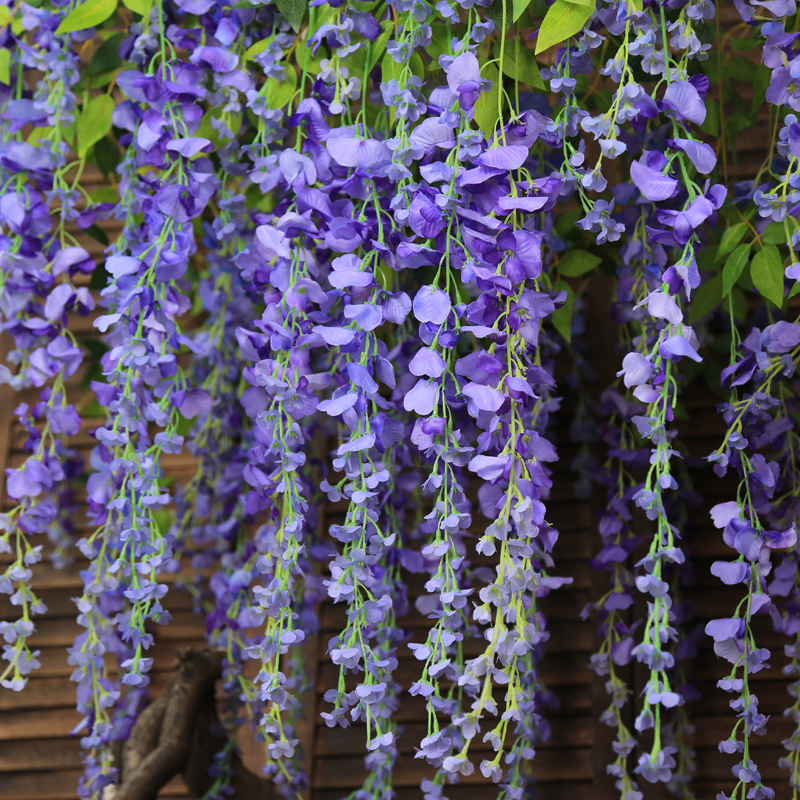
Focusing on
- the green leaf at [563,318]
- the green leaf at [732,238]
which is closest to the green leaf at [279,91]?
the green leaf at [563,318]

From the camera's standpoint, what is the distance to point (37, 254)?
4.90 feet

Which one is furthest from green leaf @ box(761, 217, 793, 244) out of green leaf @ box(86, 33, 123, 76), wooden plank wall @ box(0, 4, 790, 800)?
green leaf @ box(86, 33, 123, 76)

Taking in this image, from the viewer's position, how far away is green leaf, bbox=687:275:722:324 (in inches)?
55.7

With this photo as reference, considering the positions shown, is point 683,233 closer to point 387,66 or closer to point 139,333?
point 387,66

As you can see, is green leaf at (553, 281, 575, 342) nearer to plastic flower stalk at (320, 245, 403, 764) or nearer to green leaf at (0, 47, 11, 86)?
plastic flower stalk at (320, 245, 403, 764)

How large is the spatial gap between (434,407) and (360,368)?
88 millimetres

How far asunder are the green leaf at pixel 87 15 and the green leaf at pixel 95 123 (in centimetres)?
19

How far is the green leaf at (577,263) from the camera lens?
4.88ft

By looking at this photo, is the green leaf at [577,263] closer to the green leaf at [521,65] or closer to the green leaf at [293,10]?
the green leaf at [521,65]

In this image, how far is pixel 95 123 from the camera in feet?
5.04

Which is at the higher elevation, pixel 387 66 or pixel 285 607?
pixel 387 66

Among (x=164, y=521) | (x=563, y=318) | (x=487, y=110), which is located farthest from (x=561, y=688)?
(x=487, y=110)

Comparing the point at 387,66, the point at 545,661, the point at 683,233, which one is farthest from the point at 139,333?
the point at 545,661

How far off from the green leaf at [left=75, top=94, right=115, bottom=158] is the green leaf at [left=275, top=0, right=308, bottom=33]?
1.15 ft
